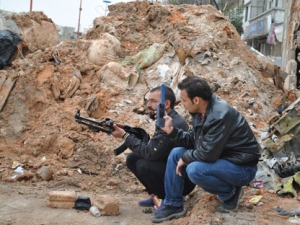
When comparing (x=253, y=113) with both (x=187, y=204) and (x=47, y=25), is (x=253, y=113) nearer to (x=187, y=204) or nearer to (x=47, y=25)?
(x=187, y=204)

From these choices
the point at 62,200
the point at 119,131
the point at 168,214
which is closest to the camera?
the point at 168,214

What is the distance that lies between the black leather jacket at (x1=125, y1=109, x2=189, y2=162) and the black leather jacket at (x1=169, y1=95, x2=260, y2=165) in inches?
14.6

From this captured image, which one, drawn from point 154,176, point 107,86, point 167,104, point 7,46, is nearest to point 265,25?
point 107,86

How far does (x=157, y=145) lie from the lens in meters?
3.79

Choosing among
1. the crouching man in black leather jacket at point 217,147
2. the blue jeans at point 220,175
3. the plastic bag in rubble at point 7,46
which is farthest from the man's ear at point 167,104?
the plastic bag in rubble at point 7,46

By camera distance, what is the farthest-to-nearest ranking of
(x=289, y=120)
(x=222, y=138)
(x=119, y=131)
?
(x=289, y=120) → (x=119, y=131) → (x=222, y=138)

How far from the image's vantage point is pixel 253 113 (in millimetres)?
7043

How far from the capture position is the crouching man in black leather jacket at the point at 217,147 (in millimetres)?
3256

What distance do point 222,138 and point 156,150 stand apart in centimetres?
79

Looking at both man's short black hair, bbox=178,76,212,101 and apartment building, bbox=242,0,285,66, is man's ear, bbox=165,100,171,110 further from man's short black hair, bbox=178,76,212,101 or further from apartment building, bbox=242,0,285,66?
apartment building, bbox=242,0,285,66

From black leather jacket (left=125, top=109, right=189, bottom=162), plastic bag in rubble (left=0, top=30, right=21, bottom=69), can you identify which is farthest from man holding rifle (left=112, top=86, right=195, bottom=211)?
plastic bag in rubble (left=0, top=30, right=21, bottom=69)

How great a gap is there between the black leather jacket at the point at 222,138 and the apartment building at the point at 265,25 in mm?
20862

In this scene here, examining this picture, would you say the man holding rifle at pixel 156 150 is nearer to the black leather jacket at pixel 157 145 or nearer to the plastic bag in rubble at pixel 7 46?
the black leather jacket at pixel 157 145

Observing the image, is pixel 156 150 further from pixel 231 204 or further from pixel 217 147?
pixel 231 204
